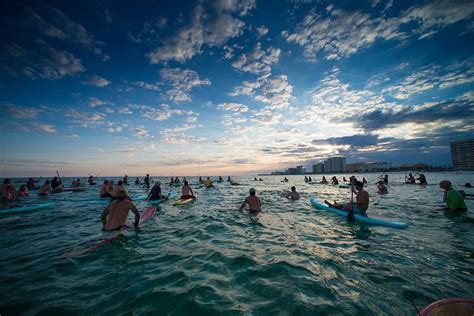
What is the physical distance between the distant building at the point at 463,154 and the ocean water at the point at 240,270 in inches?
5878

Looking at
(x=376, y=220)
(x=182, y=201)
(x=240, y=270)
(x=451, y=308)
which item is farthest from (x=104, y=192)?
(x=451, y=308)

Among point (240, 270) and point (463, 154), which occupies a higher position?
point (463, 154)

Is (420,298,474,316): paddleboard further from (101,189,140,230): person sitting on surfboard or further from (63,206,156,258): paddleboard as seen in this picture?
(101,189,140,230): person sitting on surfboard

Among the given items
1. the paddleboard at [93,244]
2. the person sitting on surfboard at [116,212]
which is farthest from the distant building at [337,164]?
the paddleboard at [93,244]

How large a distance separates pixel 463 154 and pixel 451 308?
163096 millimetres

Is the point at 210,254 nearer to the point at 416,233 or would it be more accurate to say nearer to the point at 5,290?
the point at 5,290

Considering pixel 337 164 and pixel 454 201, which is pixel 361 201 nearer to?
pixel 454 201

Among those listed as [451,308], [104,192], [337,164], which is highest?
[337,164]

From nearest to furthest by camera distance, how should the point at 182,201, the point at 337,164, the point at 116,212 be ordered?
the point at 116,212 → the point at 182,201 → the point at 337,164

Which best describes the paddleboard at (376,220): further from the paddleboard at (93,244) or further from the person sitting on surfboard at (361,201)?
the paddleboard at (93,244)

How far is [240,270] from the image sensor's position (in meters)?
5.24

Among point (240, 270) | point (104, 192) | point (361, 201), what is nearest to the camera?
point (240, 270)

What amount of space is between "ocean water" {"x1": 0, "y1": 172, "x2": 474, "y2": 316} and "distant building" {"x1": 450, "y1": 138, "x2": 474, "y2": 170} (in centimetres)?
14930

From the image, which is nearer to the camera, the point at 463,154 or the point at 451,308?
the point at 451,308
